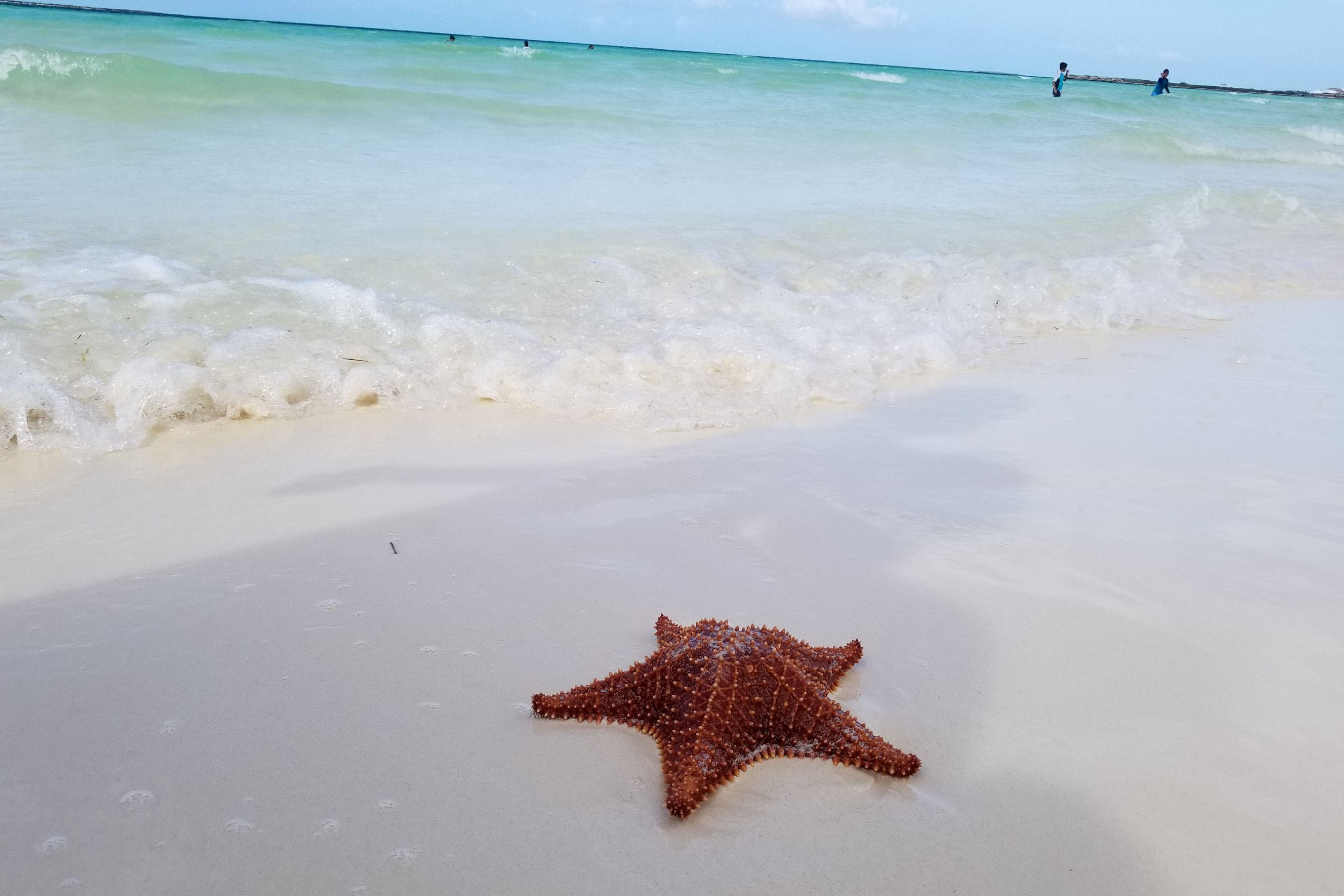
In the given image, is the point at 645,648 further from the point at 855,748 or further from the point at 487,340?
the point at 487,340

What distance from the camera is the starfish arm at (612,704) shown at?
9.07ft

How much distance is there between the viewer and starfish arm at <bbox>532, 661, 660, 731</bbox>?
2764mm

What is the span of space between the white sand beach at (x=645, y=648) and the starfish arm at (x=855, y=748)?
6 cm

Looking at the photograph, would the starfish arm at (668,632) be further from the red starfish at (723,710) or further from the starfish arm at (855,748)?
the starfish arm at (855,748)

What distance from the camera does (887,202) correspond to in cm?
1159

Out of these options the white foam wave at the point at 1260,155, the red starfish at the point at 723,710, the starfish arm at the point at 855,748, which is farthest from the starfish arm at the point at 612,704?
the white foam wave at the point at 1260,155

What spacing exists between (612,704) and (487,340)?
3588 millimetres

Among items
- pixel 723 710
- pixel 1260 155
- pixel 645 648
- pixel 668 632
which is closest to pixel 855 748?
pixel 723 710

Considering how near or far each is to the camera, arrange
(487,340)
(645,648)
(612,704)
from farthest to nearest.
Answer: (487,340) → (645,648) → (612,704)

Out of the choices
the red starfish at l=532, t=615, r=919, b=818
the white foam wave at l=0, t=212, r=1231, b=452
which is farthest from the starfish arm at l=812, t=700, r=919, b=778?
the white foam wave at l=0, t=212, r=1231, b=452

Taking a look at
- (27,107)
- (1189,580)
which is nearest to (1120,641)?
(1189,580)

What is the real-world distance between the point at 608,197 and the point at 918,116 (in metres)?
13.1

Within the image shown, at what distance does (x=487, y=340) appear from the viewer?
5910 millimetres

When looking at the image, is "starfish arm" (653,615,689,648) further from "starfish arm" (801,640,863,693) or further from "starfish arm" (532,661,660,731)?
"starfish arm" (801,640,863,693)
